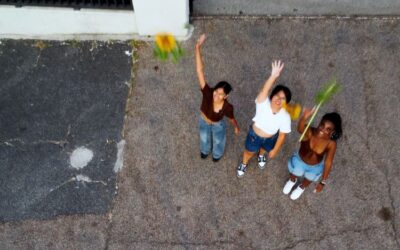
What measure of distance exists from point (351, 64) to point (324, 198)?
72.1 inches

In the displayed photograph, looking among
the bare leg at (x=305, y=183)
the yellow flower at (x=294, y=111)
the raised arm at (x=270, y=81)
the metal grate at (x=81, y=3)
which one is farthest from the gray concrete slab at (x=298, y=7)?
the bare leg at (x=305, y=183)

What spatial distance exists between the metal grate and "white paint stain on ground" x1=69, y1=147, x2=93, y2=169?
5.86ft

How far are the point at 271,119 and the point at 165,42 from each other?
234 centimetres

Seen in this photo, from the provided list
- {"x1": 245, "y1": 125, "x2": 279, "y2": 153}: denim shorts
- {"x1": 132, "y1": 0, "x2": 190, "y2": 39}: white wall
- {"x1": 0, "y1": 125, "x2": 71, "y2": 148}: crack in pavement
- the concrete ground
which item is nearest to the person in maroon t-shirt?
{"x1": 245, "y1": 125, "x2": 279, "y2": 153}: denim shorts

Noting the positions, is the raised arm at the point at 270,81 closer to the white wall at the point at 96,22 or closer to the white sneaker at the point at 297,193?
the white sneaker at the point at 297,193

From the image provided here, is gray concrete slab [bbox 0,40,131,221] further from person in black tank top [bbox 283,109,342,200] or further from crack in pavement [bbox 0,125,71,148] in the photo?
person in black tank top [bbox 283,109,342,200]

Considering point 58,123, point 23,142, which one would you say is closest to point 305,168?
point 58,123

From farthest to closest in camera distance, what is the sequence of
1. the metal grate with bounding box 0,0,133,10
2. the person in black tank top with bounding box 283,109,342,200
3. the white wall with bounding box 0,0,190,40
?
the metal grate with bounding box 0,0,133,10, the white wall with bounding box 0,0,190,40, the person in black tank top with bounding box 283,109,342,200

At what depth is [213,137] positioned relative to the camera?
4684mm

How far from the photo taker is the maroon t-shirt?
413 centimetres

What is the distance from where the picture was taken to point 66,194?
198 inches

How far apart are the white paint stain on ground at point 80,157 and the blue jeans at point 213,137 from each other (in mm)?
1295

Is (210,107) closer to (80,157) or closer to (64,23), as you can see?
(80,157)

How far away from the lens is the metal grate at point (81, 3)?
18.7ft
